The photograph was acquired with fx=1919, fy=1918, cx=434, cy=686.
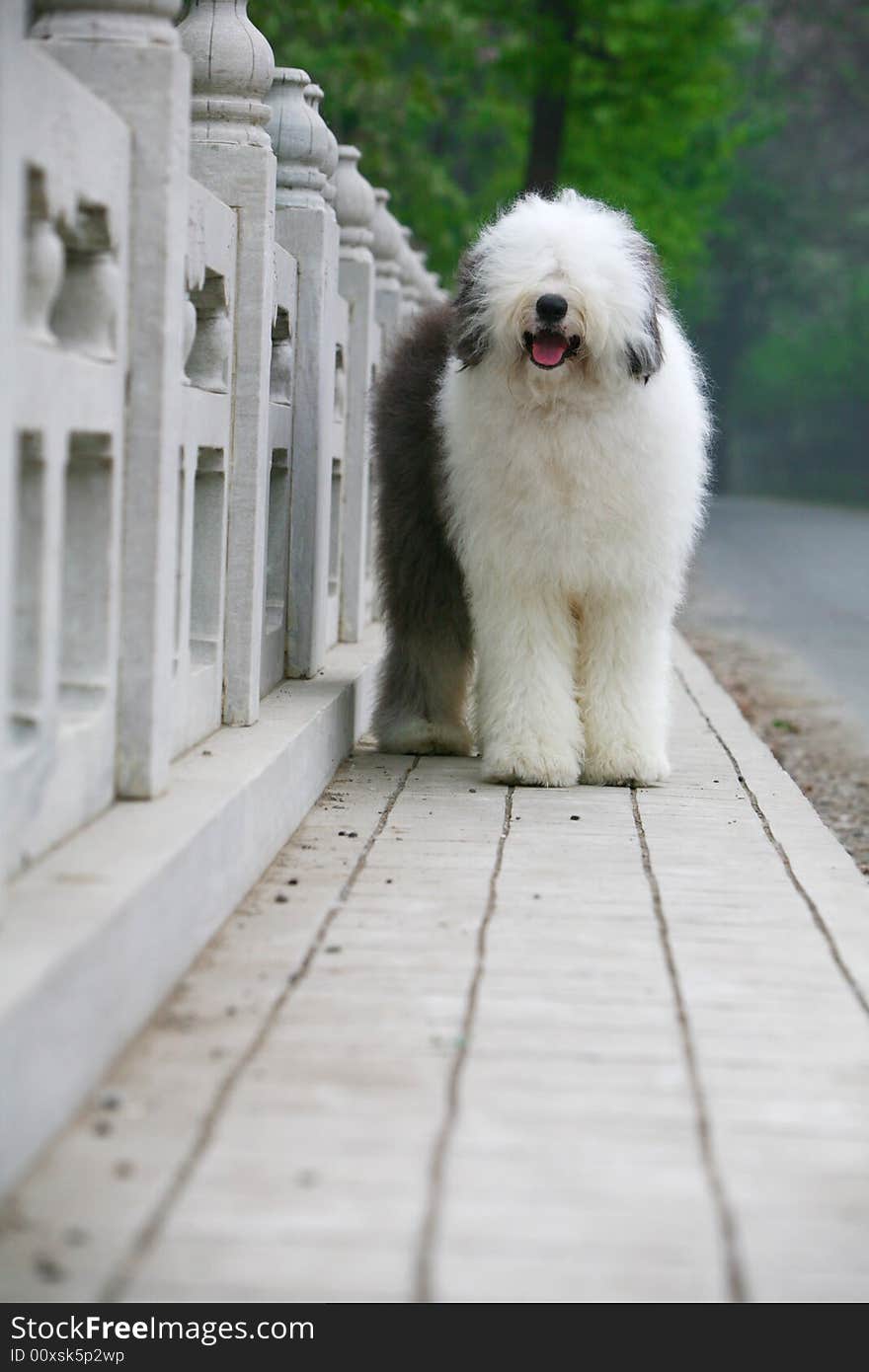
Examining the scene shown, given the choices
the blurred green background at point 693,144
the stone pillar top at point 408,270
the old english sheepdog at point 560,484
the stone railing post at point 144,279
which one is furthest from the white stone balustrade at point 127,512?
the stone pillar top at point 408,270

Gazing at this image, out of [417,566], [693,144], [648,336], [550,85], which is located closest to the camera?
[648,336]

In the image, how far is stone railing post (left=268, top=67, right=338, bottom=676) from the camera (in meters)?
6.06

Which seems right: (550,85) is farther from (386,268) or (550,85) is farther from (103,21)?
(103,21)

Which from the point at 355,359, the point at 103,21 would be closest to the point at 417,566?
the point at 355,359

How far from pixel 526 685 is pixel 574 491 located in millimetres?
567

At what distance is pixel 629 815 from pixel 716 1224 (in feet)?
9.08

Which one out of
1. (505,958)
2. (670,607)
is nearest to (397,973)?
(505,958)

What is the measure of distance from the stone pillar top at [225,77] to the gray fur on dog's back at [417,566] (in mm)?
1096

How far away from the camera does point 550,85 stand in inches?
704

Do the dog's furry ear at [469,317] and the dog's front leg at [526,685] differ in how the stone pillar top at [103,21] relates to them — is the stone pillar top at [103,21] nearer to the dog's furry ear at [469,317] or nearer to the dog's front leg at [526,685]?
the dog's furry ear at [469,317]

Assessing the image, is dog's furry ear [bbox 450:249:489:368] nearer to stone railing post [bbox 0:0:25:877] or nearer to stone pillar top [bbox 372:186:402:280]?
stone railing post [bbox 0:0:25:877]

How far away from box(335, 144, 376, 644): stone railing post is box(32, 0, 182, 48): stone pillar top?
381 centimetres
